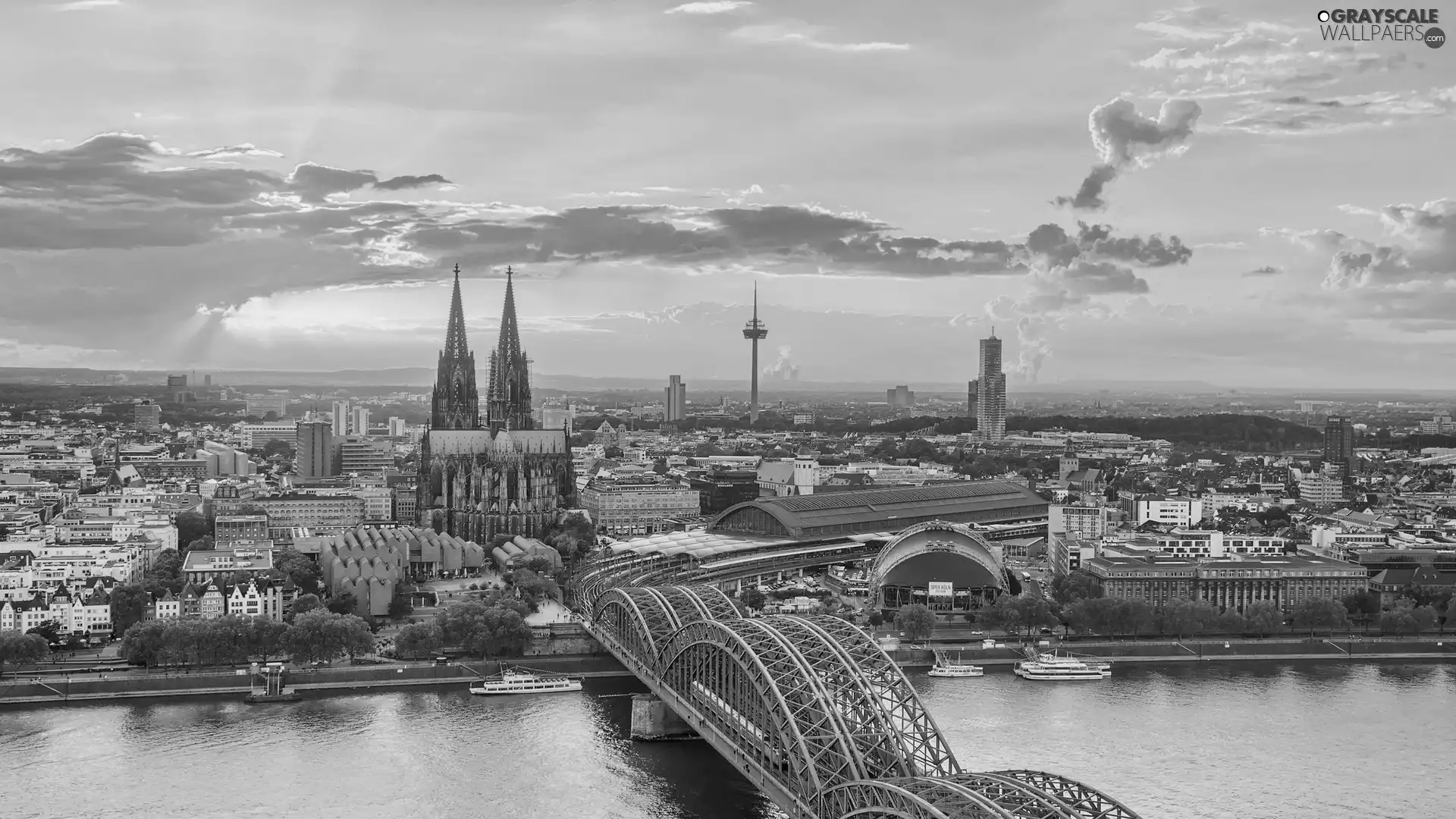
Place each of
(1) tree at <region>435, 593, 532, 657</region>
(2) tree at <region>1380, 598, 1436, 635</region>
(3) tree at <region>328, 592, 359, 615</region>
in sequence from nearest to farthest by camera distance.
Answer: (1) tree at <region>435, 593, 532, 657</region> → (3) tree at <region>328, 592, 359, 615</region> → (2) tree at <region>1380, 598, 1436, 635</region>

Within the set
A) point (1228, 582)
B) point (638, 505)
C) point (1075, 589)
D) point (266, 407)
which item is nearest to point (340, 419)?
point (266, 407)

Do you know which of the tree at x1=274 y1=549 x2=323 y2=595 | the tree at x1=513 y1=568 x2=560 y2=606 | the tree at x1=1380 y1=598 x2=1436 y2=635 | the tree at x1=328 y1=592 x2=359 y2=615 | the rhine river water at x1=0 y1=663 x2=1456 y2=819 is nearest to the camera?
the rhine river water at x1=0 y1=663 x2=1456 y2=819

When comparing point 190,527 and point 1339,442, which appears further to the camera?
point 1339,442

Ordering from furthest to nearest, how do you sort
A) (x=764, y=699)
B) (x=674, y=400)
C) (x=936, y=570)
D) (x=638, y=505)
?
(x=674, y=400) < (x=638, y=505) < (x=936, y=570) < (x=764, y=699)

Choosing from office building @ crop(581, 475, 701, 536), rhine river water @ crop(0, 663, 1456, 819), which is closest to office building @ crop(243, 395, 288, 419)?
office building @ crop(581, 475, 701, 536)

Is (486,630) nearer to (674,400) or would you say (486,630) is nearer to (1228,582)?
(1228,582)

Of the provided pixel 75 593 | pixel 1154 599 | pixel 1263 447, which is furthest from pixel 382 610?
pixel 1263 447

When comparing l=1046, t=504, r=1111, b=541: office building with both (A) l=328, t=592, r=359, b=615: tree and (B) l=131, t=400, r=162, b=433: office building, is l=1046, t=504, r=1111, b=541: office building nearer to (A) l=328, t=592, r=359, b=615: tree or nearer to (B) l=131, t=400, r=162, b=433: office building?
(A) l=328, t=592, r=359, b=615: tree

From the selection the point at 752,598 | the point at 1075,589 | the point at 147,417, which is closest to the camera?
the point at 1075,589
